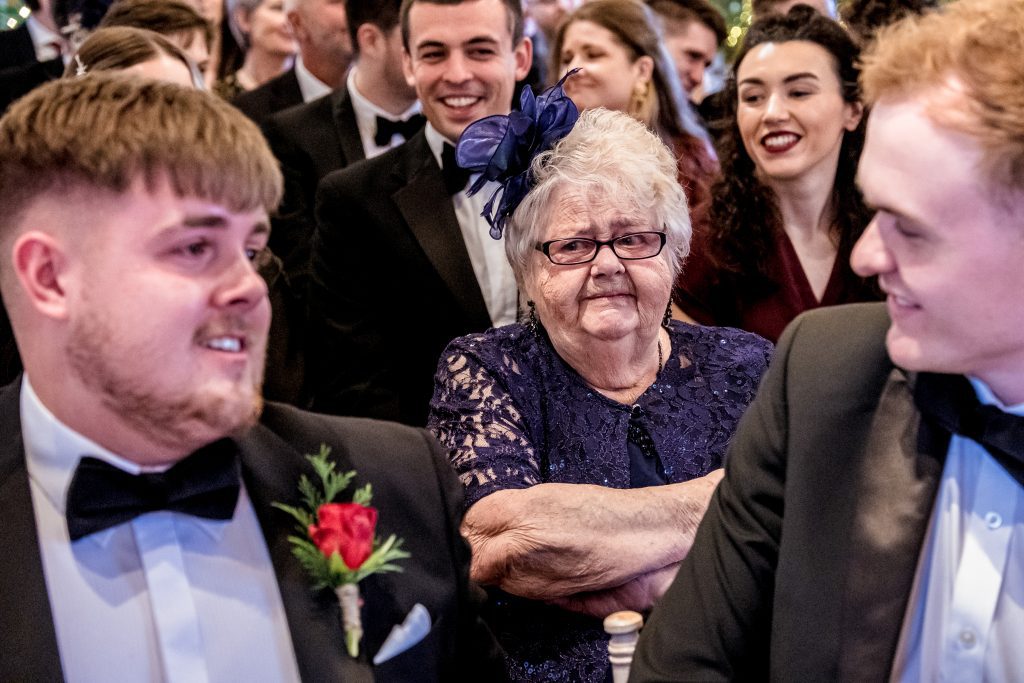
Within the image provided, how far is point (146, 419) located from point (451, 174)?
230 centimetres

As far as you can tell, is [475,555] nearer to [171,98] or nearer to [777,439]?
[777,439]

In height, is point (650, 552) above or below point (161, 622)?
below

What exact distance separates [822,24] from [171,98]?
2.90 meters

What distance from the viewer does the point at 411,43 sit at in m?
4.34

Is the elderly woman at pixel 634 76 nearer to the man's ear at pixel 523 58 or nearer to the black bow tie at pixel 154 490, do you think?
the man's ear at pixel 523 58

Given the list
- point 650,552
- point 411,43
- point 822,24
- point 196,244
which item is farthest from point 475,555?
point 822,24

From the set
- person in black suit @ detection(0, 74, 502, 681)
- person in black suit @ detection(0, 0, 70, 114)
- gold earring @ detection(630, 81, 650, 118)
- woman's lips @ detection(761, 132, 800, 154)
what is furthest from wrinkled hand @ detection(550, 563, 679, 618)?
person in black suit @ detection(0, 0, 70, 114)

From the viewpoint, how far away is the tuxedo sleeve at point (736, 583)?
2096mm

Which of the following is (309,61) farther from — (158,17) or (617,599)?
(617,599)

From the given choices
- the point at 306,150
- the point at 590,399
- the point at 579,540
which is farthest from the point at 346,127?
the point at 579,540

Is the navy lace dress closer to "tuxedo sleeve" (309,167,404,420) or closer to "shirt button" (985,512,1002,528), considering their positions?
"tuxedo sleeve" (309,167,404,420)

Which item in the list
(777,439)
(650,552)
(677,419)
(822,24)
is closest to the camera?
(777,439)

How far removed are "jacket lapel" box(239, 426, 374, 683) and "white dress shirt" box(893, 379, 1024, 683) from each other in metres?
0.88

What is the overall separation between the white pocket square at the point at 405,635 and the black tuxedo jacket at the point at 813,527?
1.22 ft
